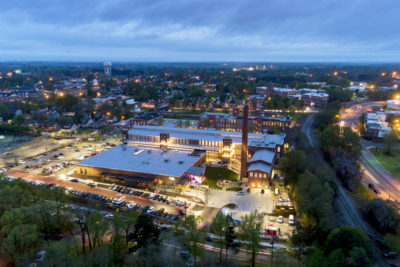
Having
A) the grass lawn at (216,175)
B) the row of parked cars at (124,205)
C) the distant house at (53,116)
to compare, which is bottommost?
the row of parked cars at (124,205)

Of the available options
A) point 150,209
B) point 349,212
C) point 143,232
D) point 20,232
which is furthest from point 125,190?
point 349,212

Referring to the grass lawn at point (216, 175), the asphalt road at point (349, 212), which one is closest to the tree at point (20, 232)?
the grass lawn at point (216, 175)

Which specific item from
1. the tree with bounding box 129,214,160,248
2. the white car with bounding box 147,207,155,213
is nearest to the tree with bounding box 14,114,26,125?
the white car with bounding box 147,207,155,213

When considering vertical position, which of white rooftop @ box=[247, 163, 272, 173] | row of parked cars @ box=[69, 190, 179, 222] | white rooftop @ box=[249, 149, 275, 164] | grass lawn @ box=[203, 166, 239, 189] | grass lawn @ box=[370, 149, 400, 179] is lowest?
row of parked cars @ box=[69, 190, 179, 222]

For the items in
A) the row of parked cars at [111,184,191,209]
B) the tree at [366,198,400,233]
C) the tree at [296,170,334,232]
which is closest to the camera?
the tree at [296,170,334,232]

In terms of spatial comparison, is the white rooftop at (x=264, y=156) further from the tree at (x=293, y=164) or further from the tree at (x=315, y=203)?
the tree at (x=315, y=203)

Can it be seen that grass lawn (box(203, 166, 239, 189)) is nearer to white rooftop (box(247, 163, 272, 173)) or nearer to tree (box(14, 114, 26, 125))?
white rooftop (box(247, 163, 272, 173))
